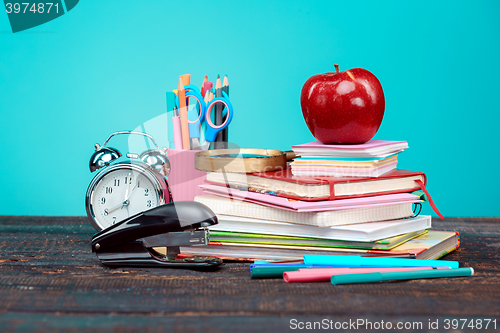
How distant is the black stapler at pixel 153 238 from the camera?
762mm

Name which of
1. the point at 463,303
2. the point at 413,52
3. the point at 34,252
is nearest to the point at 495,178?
the point at 413,52

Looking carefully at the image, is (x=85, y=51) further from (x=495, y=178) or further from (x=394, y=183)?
(x=495, y=178)

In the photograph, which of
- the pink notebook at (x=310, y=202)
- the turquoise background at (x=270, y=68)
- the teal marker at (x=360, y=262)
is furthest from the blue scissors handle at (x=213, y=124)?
the turquoise background at (x=270, y=68)

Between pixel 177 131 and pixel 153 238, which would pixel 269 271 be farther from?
pixel 177 131

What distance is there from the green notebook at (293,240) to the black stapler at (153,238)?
6cm

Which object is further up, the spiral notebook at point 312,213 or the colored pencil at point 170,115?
the colored pencil at point 170,115

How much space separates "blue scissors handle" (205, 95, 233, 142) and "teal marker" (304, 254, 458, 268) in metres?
0.39

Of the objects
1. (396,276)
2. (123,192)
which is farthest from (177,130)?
(396,276)

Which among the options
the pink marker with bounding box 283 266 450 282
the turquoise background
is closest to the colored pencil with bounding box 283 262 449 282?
the pink marker with bounding box 283 266 450 282

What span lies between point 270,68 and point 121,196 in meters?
1.09

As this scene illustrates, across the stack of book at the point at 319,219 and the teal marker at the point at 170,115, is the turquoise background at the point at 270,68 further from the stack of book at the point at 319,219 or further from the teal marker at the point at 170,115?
the stack of book at the point at 319,219

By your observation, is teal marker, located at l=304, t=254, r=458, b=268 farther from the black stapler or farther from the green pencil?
the black stapler

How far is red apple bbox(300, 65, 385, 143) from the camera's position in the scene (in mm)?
862

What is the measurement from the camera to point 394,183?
2.87 feet
